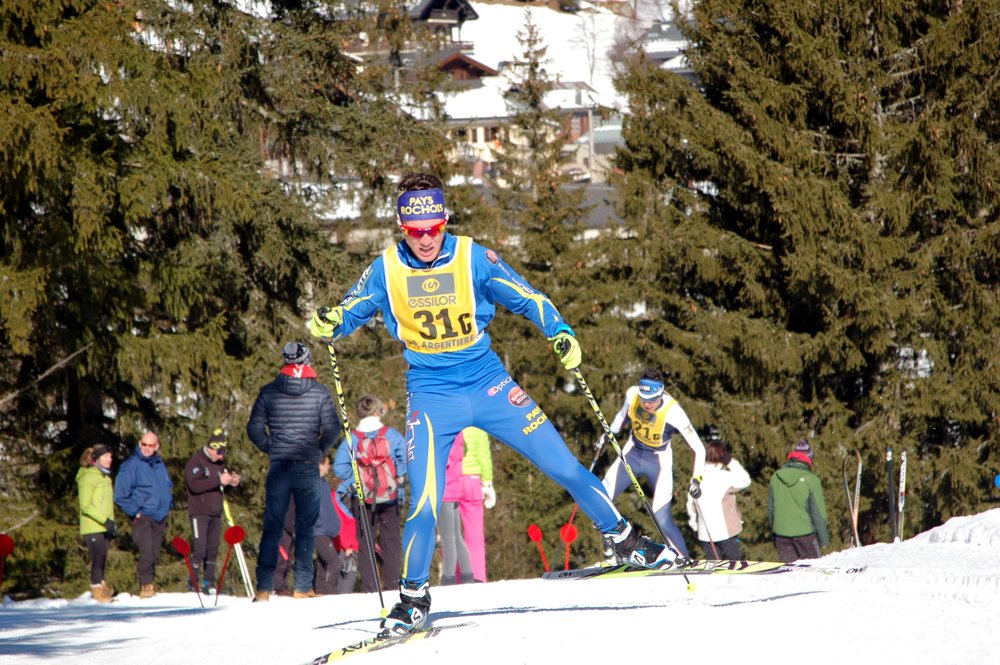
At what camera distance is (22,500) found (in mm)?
17453

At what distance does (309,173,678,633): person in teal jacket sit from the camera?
237 inches

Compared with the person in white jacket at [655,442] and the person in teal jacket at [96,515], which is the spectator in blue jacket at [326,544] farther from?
the person in white jacket at [655,442]

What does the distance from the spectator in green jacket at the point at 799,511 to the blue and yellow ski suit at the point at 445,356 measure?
641cm

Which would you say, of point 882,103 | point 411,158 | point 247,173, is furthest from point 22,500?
point 882,103

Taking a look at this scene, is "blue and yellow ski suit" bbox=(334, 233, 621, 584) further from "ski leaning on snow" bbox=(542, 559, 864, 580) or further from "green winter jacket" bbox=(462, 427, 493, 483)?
"green winter jacket" bbox=(462, 427, 493, 483)

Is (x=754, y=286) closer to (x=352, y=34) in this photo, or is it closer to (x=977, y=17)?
(x=977, y=17)

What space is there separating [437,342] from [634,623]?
1732 millimetres

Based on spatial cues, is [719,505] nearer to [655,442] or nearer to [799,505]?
[799,505]

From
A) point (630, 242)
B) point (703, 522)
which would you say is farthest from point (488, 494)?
point (630, 242)

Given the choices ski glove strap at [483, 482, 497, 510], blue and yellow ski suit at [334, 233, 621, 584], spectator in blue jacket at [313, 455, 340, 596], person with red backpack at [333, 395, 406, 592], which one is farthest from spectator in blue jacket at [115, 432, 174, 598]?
blue and yellow ski suit at [334, 233, 621, 584]

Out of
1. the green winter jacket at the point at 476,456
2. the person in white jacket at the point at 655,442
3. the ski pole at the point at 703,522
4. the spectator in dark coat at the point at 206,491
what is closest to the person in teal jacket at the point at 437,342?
the green winter jacket at the point at 476,456

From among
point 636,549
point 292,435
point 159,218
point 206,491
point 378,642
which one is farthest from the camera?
point 159,218

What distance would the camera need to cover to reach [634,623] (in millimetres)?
5746

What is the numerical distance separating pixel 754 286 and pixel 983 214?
4.44m
